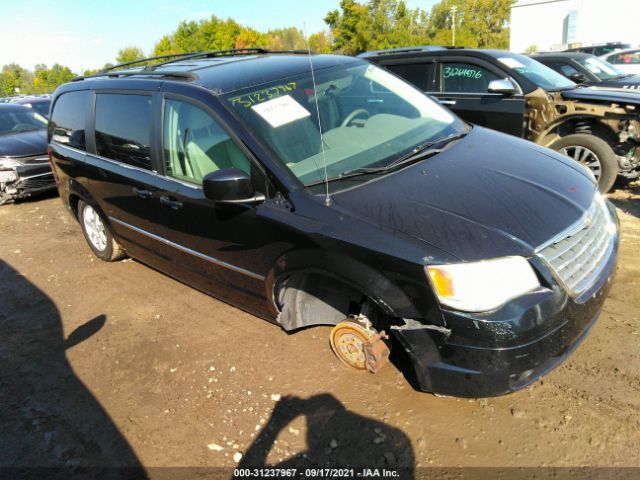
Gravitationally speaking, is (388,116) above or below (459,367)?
above

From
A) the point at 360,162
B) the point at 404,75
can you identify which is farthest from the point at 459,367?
the point at 404,75

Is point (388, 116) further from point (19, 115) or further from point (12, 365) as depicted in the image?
point (19, 115)

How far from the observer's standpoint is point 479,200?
2.52m

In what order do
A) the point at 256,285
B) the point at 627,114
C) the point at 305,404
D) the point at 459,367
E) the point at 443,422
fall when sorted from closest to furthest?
the point at 459,367 < the point at 443,422 < the point at 305,404 < the point at 256,285 < the point at 627,114

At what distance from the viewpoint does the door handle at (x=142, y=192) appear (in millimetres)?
3588

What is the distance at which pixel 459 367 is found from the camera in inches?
90.0

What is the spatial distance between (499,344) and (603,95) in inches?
176

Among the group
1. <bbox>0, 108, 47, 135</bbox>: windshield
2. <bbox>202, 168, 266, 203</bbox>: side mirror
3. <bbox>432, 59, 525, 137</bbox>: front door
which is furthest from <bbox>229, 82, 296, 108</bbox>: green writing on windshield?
<bbox>0, 108, 47, 135</bbox>: windshield

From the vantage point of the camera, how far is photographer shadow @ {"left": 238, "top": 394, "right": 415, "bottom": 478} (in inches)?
94.3

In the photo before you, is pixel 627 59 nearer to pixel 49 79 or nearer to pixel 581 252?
pixel 581 252

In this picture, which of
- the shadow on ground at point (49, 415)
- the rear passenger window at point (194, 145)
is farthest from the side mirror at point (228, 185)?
the shadow on ground at point (49, 415)

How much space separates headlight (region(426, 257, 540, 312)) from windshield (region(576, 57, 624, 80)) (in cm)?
747

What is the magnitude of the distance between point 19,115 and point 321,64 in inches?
319

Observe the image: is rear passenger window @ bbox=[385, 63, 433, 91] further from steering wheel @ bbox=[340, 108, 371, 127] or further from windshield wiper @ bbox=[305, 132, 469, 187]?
windshield wiper @ bbox=[305, 132, 469, 187]
